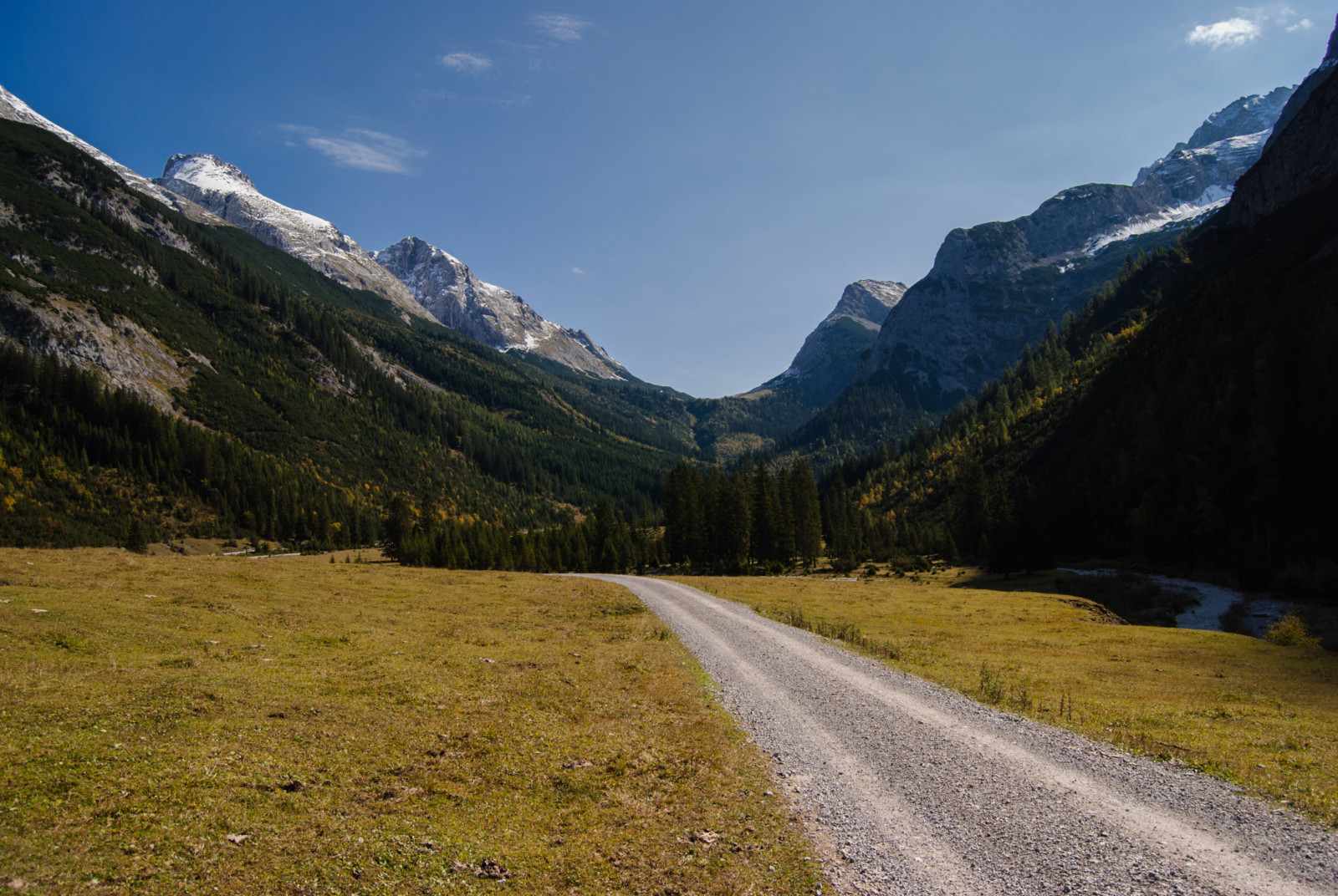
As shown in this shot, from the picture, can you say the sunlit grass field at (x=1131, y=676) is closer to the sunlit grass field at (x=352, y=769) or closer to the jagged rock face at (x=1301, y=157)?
the sunlit grass field at (x=352, y=769)

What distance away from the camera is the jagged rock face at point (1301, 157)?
154 m

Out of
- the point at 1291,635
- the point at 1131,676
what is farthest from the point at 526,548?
the point at 1291,635

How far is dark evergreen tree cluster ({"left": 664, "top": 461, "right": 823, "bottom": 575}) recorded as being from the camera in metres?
96.9

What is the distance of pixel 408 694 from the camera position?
17750mm

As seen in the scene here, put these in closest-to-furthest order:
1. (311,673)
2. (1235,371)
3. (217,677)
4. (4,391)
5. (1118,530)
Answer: (217,677) < (311,673) < (1235,371) < (1118,530) < (4,391)

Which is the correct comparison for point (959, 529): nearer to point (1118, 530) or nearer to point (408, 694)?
point (1118, 530)

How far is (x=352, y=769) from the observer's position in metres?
12.0

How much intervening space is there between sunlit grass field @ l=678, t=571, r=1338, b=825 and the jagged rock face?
18262 cm

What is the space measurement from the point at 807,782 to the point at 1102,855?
5531 millimetres

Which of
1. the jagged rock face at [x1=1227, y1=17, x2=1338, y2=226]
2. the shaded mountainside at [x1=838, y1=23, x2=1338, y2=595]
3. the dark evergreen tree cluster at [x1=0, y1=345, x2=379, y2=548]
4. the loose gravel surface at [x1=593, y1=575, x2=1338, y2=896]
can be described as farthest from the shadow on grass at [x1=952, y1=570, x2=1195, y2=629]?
the dark evergreen tree cluster at [x1=0, y1=345, x2=379, y2=548]

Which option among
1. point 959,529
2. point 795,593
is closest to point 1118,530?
point 959,529

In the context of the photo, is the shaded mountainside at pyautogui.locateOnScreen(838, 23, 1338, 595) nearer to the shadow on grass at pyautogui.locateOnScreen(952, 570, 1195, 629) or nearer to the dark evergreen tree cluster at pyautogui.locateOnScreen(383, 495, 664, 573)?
the shadow on grass at pyautogui.locateOnScreen(952, 570, 1195, 629)

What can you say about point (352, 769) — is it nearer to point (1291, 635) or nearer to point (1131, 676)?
point (1131, 676)

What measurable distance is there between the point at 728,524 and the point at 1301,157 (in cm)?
21133
